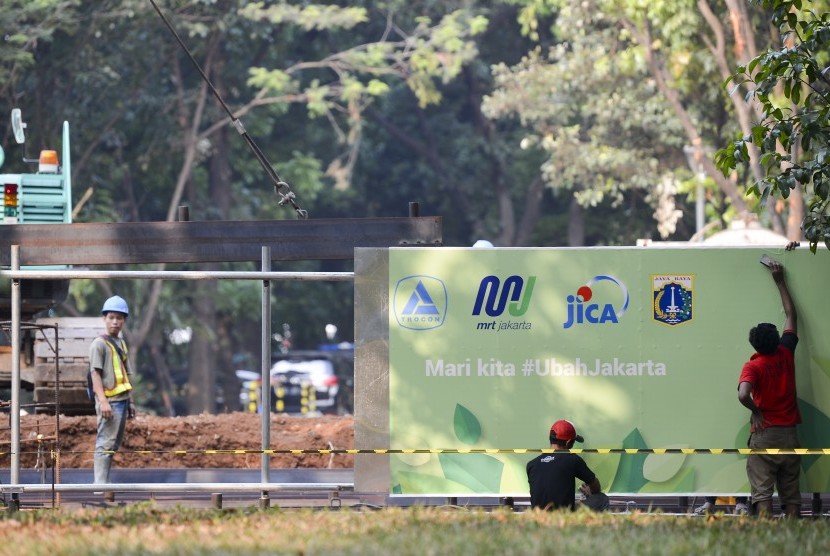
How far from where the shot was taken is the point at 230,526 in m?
11.1

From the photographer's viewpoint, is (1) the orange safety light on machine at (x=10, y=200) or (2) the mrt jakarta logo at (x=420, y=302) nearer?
(2) the mrt jakarta logo at (x=420, y=302)

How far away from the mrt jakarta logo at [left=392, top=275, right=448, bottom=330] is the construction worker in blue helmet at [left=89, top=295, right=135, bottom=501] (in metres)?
3.20

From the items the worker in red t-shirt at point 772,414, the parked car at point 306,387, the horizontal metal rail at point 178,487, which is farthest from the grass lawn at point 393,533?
the parked car at point 306,387

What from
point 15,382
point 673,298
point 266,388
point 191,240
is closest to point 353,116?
point 191,240

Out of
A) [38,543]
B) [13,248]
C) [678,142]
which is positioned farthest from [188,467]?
[678,142]

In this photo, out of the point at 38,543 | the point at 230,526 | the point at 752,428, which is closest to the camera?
the point at 38,543

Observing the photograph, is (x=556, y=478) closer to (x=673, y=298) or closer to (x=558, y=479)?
(x=558, y=479)

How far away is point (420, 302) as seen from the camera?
45.3 ft

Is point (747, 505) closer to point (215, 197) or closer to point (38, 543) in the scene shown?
point (38, 543)

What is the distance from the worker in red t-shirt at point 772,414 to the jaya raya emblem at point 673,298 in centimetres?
70

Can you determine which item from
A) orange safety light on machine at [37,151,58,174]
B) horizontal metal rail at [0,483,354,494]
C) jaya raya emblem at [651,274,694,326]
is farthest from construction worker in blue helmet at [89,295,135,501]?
orange safety light on machine at [37,151,58,174]

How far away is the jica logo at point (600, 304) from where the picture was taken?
13781 mm

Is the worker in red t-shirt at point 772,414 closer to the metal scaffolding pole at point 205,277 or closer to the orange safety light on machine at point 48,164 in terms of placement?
the metal scaffolding pole at point 205,277

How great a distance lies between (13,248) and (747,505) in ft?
24.5
